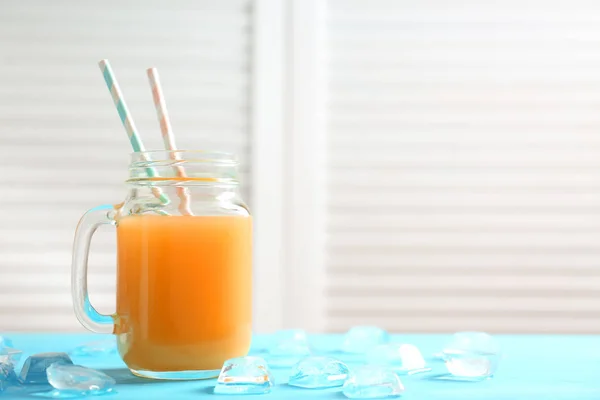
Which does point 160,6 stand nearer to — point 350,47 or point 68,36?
point 68,36

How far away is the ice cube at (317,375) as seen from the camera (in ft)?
1.98

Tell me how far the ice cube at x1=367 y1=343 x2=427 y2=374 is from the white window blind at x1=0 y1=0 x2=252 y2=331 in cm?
130

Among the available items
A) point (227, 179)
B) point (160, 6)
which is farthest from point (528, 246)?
point (227, 179)

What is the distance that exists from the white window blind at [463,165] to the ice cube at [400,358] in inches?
50.4

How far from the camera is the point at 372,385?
559 mm

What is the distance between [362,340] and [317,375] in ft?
0.72

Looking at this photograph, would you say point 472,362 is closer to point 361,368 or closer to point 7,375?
point 361,368

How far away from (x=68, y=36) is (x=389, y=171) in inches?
37.3

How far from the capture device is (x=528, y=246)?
6.58ft

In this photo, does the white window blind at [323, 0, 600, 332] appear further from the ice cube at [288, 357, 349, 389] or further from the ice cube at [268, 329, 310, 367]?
the ice cube at [288, 357, 349, 389]

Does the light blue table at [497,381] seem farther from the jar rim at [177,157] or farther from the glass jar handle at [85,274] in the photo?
the jar rim at [177,157]

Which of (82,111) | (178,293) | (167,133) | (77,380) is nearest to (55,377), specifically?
(77,380)

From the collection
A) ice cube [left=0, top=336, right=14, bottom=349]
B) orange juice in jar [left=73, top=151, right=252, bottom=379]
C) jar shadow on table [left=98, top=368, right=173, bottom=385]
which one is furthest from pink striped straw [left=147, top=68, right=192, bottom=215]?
ice cube [left=0, top=336, right=14, bottom=349]

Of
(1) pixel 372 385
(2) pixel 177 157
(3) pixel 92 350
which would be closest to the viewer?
(1) pixel 372 385
